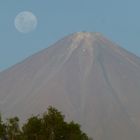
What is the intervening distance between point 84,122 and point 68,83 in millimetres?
18822

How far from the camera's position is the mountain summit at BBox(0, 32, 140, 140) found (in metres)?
119

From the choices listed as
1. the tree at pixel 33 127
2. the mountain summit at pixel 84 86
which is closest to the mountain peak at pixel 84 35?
the mountain summit at pixel 84 86

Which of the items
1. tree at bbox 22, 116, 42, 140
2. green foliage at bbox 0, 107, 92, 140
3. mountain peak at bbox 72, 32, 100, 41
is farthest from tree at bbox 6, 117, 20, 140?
mountain peak at bbox 72, 32, 100, 41

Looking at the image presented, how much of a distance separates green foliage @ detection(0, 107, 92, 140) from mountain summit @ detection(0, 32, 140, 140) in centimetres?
7466

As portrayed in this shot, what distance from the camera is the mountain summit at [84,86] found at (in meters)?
119

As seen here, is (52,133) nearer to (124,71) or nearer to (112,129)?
(112,129)

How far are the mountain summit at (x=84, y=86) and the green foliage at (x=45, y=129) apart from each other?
74.7 m

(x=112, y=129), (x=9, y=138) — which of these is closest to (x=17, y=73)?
(x=112, y=129)

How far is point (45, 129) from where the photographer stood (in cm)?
3559

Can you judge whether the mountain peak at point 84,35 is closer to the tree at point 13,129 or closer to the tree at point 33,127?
the tree at point 33,127

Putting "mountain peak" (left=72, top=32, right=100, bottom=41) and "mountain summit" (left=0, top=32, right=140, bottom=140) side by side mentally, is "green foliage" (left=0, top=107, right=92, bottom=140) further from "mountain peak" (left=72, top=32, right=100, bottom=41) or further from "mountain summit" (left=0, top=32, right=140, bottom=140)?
"mountain peak" (left=72, top=32, right=100, bottom=41)

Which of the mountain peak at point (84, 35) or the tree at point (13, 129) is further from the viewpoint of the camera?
the mountain peak at point (84, 35)

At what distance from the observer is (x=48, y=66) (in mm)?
133125

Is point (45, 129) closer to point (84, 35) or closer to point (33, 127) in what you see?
point (33, 127)
